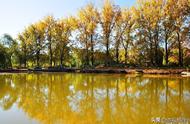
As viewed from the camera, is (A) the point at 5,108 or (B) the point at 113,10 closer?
(A) the point at 5,108

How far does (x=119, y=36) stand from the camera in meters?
44.3

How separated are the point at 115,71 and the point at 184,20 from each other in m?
11.3

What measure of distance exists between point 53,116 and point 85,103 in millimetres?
2691

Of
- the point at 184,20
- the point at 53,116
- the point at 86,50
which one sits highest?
the point at 184,20

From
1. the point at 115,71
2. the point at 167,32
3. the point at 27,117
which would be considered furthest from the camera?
the point at 167,32

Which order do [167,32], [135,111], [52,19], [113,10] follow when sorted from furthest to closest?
[52,19] < [113,10] < [167,32] < [135,111]

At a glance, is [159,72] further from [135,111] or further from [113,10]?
[135,111]

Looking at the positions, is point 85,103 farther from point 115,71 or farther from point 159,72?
point 115,71

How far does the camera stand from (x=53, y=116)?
9.21 meters

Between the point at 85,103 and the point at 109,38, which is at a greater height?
the point at 109,38

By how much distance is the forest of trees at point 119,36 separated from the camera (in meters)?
38.9

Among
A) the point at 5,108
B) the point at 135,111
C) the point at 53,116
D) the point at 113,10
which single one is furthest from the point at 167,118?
the point at 113,10

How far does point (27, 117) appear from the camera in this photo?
29.7 ft

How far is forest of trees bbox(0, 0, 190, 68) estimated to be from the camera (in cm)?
3894
